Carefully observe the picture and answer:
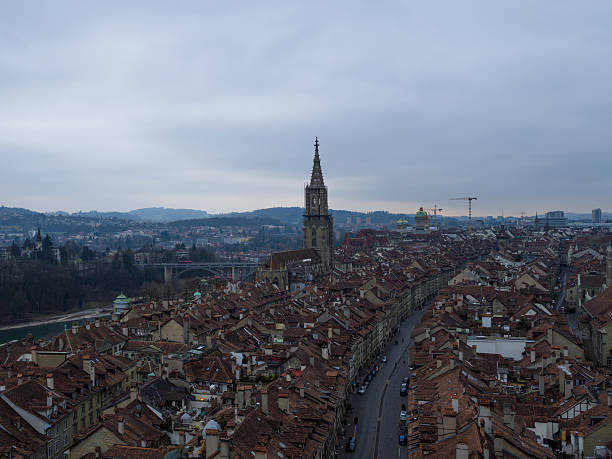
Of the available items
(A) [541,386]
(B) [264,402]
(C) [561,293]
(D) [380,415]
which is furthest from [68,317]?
(A) [541,386]

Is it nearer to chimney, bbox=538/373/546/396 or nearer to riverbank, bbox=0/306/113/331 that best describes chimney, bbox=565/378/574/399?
chimney, bbox=538/373/546/396

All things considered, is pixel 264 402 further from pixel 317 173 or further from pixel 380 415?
pixel 317 173

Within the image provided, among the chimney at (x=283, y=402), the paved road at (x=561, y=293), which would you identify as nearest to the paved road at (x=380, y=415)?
the chimney at (x=283, y=402)

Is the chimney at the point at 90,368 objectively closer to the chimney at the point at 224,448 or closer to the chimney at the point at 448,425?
the chimney at the point at 224,448

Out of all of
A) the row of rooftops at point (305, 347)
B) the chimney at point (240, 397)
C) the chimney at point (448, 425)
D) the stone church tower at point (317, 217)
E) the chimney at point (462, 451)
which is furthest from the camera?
the stone church tower at point (317, 217)

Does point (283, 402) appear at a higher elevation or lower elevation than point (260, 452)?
lower

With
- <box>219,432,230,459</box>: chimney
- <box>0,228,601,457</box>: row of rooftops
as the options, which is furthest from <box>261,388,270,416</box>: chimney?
<box>219,432,230,459</box>: chimney

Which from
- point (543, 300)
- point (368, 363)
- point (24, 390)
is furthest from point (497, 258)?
point (24, 390)
